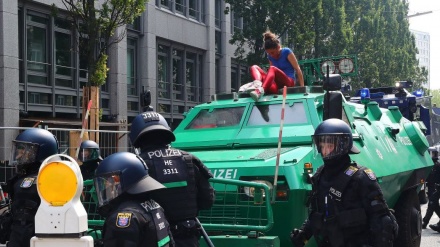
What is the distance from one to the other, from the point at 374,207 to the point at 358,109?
4.02 m

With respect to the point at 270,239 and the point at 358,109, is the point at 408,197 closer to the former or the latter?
the point at 358,109

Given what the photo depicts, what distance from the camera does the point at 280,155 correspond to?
6.81 metres

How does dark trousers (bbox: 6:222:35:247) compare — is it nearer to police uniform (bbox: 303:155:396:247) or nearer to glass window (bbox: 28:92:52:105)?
police uniform (bbox: 303:155:396:247)

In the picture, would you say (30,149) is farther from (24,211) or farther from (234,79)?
(234,79)

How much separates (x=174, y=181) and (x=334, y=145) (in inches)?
54.0

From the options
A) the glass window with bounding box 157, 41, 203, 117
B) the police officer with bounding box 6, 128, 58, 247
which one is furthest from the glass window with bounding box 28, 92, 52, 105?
the police officer with bounding box 6, 128, 58, 247

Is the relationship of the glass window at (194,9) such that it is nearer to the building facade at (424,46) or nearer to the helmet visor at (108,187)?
the helmet visor at (108,187)

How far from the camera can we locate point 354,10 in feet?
133

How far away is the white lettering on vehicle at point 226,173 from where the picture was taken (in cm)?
655

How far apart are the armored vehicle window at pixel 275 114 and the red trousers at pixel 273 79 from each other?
0.45 m

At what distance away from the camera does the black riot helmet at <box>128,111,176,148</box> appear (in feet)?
16.7

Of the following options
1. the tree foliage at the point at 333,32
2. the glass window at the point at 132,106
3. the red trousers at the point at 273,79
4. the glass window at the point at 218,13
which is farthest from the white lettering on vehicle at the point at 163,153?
the glass window at the point at 218,13

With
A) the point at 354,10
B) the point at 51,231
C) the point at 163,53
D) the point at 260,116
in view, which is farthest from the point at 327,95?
the point at 354,10

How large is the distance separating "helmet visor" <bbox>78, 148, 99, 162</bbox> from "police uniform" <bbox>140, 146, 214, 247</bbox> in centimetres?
362
